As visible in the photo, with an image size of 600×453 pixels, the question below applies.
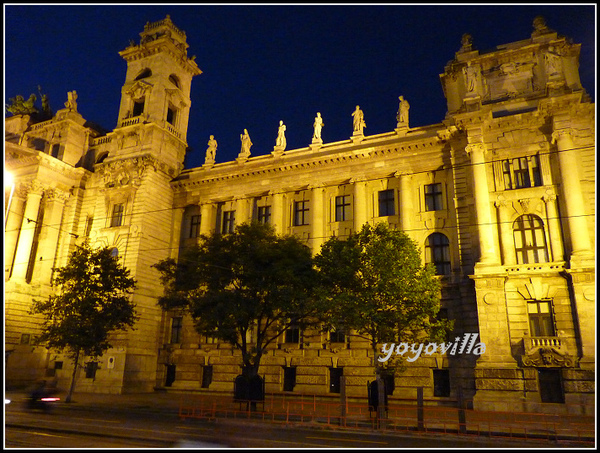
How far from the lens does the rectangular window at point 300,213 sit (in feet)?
125

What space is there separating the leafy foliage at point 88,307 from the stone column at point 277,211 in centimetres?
1208

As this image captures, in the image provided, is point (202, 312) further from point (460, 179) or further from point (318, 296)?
point (460, 179)

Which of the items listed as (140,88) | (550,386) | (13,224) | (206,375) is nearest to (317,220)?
(206,375)

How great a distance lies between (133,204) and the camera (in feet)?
134

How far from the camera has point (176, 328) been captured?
3950cm

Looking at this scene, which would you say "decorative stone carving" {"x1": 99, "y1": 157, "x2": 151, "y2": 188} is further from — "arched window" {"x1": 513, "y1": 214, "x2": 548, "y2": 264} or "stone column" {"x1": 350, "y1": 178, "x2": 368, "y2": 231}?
"arched window" {"x1": 513, "y1": 214, "x2": 548, "y2": 264}

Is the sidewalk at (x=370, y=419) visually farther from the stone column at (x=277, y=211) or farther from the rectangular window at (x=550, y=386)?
the stone column at (x=277, y=211)

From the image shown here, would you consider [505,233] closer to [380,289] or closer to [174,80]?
[380,289]

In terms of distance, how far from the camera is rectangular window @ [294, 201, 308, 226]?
38.0 metres

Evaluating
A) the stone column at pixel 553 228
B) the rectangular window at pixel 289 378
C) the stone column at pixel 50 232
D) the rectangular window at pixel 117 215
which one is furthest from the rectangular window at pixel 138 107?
the stone column at pixel 553 228

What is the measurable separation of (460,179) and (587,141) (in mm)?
8024

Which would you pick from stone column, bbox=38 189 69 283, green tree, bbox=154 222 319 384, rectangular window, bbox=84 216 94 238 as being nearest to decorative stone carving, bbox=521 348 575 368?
green tree, bbox=154 222 319 384

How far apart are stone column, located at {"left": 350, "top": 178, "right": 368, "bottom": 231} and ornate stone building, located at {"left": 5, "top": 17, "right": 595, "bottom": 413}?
0.36ft

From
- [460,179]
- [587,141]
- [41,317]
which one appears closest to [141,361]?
[41,317]
